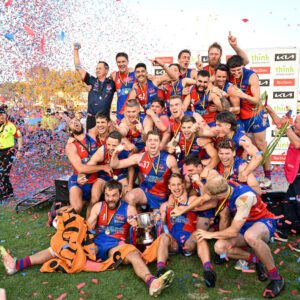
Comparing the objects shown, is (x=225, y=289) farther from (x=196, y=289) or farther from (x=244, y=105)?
(x=244, y=105)

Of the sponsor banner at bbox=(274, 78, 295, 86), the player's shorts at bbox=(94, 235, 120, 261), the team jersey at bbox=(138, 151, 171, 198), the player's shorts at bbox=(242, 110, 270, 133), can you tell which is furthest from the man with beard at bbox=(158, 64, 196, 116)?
the sponsor banner at bbox=(274, 78, 295, 86)

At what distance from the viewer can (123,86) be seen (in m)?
5.92

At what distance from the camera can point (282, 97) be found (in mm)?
8484

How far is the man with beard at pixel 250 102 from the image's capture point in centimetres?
466

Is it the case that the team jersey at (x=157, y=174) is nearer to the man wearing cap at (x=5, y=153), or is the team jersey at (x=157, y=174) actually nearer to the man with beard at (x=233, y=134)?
the man with beard at (x=233, y=134)

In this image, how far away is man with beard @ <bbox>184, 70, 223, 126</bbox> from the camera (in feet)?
15.4

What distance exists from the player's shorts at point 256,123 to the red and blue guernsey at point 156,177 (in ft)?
5.23

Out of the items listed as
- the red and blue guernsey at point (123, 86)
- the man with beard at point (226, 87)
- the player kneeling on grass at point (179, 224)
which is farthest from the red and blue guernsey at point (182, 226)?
the red and blue guernsey at point (123, 86)

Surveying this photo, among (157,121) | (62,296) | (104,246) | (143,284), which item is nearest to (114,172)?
(157,121)

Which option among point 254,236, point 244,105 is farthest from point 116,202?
point 244,105

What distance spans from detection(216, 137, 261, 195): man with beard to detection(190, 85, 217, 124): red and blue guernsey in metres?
1.14

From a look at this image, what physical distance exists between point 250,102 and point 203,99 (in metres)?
0.71

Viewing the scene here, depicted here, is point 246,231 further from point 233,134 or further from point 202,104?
point 202,104

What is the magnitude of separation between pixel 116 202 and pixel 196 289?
134cm
